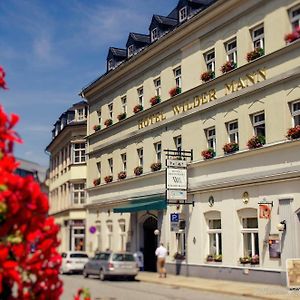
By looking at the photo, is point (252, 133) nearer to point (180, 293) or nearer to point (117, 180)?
point (180, 293)

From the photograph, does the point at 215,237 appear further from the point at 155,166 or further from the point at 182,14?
the point at 182,14

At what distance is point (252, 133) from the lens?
75.7 ft

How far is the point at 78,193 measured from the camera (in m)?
49.4

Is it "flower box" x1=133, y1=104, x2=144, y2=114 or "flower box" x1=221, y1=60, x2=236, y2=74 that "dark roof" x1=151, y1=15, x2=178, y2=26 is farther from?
"flower box" x1=221, y1=60, x2=236, y2=74

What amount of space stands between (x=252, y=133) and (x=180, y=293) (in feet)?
24.1

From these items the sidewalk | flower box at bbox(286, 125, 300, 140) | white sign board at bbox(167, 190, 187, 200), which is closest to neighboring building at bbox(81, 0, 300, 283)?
flower box at bbox(286, 125, 300, 140)

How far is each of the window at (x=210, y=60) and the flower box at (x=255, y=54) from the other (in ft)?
11.6

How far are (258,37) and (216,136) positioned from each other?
16.1 feet

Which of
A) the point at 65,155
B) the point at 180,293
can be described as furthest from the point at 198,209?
the point at 65,155

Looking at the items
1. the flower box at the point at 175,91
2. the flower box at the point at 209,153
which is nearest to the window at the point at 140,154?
the flower box at the point at 175,91

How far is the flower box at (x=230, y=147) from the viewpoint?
23.8 m

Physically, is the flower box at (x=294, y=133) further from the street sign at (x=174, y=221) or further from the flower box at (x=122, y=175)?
the flower box at (x=122, y=175)

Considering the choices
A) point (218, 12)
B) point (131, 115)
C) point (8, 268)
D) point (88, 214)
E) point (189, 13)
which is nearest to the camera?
point (8, 268)

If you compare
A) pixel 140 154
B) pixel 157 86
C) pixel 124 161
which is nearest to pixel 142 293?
pixel 140 154
